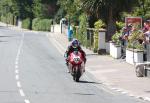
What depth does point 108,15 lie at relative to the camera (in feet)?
137

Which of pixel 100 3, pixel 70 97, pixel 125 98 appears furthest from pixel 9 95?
pixel 100 3

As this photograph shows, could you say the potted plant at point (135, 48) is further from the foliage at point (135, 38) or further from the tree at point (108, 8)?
the tree at point (108, 8)

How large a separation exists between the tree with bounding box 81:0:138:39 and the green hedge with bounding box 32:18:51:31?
4712cm

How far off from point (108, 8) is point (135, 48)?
1078cm

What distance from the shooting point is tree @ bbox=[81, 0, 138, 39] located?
40250mm

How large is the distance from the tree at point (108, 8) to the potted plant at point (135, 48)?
817 cm

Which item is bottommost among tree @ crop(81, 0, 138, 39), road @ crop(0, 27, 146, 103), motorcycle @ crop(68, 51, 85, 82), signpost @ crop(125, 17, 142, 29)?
road @ crop(0, 27, 146, 103)

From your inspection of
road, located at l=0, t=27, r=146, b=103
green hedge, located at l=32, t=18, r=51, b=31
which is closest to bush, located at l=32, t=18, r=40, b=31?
green hedge, located at l=32, t=18, r=51, b=31

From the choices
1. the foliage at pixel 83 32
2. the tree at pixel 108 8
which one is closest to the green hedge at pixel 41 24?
the foliage at pixel 83 32

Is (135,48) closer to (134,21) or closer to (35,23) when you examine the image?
(134,21)

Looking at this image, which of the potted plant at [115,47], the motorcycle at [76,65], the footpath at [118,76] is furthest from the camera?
the potted plant at [115,47]

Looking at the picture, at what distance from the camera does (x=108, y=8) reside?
40969mm

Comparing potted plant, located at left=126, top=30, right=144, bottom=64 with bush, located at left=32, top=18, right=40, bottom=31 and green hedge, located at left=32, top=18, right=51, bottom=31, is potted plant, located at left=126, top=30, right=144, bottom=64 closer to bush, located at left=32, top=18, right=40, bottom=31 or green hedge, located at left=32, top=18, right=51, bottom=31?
green hedge, located at left=32, top=18, right=51, bottom=31

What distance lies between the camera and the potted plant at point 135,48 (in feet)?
96.2
